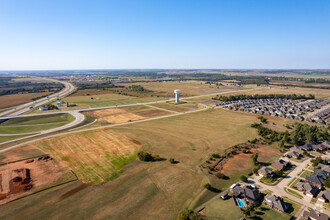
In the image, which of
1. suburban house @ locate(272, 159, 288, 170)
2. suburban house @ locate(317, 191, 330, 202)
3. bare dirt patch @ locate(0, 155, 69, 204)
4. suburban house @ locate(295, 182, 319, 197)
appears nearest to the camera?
suburban house @ locate(317, 191, 330, 202)

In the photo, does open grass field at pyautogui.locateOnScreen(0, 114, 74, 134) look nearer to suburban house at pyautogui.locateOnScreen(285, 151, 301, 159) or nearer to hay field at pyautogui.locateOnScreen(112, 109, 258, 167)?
hay field at pyautogui.locateOnScreen(112, 109, 258, 167)

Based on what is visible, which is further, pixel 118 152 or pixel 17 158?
pixel 118 152

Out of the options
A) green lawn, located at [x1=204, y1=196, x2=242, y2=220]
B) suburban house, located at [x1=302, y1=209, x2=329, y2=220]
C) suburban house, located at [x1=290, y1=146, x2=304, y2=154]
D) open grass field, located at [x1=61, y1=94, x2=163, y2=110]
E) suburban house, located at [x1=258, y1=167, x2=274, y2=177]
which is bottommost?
green lawn, located at [x1=204, y1=196, x2=242, y2=220]

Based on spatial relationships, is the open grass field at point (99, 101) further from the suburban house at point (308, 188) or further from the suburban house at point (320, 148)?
the suburban house at point (308, 188)

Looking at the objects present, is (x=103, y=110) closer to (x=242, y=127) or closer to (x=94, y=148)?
(x=94, y=148)

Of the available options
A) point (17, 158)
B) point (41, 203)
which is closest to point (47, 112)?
point (17, 158)

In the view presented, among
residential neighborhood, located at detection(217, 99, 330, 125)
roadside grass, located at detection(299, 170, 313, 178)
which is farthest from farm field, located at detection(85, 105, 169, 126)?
roadside grass, located at detection(299, 170, 313, 178)
